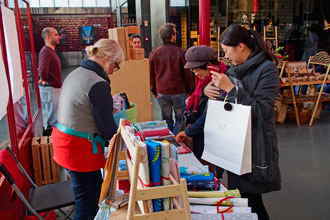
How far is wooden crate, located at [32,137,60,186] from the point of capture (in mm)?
3680

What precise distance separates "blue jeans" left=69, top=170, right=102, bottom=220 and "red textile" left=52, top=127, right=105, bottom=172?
74 mm

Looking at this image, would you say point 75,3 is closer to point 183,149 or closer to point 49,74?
point 49,74

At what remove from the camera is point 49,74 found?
207 inches

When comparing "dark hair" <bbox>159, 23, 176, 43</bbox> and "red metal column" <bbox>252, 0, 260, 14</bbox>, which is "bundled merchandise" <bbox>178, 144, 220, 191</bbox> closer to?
"dark hair" <bbox>159, 23, 176, 43</bbox>

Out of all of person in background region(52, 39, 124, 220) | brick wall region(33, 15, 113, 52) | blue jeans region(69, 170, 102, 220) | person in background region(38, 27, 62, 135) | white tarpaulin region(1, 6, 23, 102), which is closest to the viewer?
person in background region(52, 39, 124, 220)

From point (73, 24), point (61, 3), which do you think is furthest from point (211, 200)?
point (61, 3)

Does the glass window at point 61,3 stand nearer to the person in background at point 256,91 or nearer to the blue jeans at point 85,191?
the blue jeans at point 85,191

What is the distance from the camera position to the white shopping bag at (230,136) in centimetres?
174

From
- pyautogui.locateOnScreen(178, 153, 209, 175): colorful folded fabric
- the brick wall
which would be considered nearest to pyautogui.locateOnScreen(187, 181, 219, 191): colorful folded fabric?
pyautogui.locateOnScreen(178, 153, 209, 175): colorful folded fabric

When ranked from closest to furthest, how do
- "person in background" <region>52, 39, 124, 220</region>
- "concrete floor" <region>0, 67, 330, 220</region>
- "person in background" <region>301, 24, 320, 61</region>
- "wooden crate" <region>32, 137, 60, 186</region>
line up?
"person in background" <region>52, 39, 124, 220</region> → "concrete floor" <region>0, 67, 330, 220</region> → "wooden crate" <region>32, 137, 60, 186</region> → "person in background" <region>301, 24, 320, 61</region>

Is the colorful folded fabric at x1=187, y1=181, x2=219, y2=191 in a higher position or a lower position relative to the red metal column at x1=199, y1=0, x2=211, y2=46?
lower

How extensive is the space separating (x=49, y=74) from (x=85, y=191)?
11.2 ft

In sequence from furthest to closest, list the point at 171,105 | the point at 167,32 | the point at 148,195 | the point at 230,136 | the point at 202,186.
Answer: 1. the point at 171,105
2. the point at 167,32
3. the point at 230,136
4. the point at 202,186
5. the point at 148,195

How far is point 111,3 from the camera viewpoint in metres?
19.0
